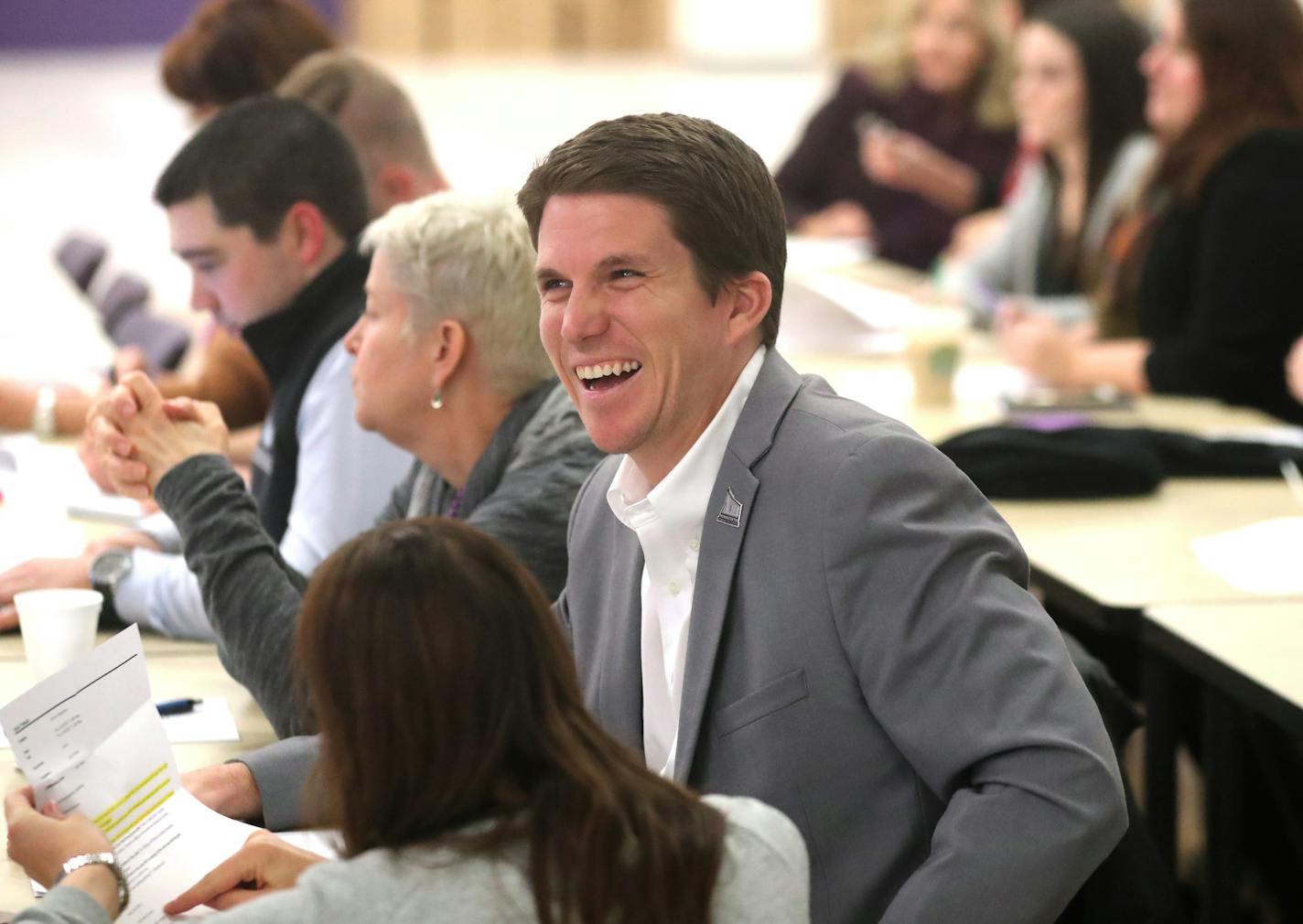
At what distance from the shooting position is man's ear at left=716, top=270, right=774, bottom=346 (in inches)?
61.7

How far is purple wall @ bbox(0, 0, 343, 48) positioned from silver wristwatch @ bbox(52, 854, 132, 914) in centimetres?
1203

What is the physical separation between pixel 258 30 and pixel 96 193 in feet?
20.8

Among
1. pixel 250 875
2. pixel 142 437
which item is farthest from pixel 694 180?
pixel 142 437

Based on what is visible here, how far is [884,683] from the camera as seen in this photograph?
4.69 feet

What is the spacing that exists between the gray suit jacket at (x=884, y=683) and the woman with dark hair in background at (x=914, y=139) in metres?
4.27

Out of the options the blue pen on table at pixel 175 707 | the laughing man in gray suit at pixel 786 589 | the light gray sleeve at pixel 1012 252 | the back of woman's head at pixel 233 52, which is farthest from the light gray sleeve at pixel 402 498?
the light gray sleeve at pixel 1012 252

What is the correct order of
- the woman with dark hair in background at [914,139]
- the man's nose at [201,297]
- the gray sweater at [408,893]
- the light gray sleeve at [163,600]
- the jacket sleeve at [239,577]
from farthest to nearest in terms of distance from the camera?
the woman with dark hair in background at [914,139] < the man's nose at [201,297] < the light gray sleeve at [163,600] < the jacket sleeve at [239,577] < the gray sweater at [408,893]

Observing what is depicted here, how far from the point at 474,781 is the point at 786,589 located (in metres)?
0.45

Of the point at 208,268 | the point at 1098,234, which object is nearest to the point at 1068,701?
the point at 208,268

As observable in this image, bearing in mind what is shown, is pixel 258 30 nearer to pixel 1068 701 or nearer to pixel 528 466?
pixel 528 466

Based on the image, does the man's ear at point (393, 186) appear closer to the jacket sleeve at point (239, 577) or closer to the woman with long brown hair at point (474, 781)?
the jacket sleeve at point (239, 577)

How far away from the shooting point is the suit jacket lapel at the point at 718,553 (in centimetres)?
152

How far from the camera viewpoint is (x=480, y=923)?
110 cm

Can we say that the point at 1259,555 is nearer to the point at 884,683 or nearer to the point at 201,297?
the point at 884,683
